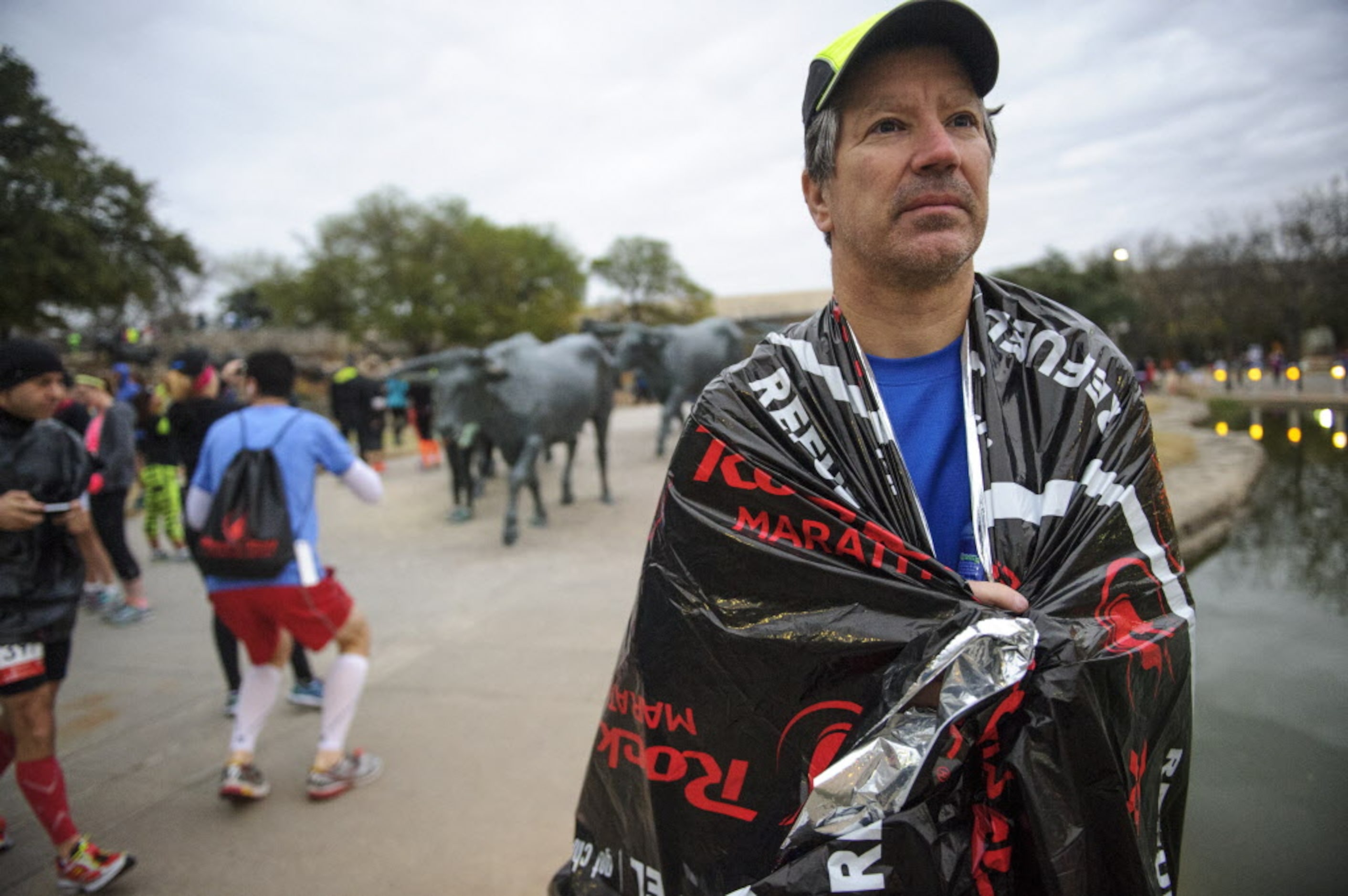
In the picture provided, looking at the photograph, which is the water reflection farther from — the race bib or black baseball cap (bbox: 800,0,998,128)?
the race bib

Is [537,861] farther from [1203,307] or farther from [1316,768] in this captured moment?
[1203,307]

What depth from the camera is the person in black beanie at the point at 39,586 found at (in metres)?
2.70

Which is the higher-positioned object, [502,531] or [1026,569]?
[1026,569]

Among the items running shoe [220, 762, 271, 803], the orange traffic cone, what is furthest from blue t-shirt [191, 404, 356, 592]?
the orange traffic cone

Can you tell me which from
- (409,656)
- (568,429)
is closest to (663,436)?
(568,429)

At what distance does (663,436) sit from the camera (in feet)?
41.2

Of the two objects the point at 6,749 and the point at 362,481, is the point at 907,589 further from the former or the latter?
the point at 6,749

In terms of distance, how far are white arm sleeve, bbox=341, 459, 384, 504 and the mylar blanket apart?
2.25 m

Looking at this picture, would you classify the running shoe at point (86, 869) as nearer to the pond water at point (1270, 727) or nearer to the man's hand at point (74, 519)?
the man's hand at point (74, 519)

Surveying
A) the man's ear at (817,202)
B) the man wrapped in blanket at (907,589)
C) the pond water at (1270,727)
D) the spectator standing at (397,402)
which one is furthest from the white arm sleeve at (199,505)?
the spectator standing at (397,402)

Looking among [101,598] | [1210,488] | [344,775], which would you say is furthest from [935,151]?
[1210,488]

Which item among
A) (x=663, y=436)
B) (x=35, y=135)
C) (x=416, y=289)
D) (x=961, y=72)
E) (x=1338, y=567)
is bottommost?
(x=1338, y=567)

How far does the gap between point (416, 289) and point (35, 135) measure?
19034 mm

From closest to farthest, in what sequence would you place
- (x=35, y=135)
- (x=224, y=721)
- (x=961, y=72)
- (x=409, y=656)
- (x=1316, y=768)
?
(x=961, y=72), (x=1316, y=768), (x=224, y=721), (x=409, y=656), (x=35, y=135)
